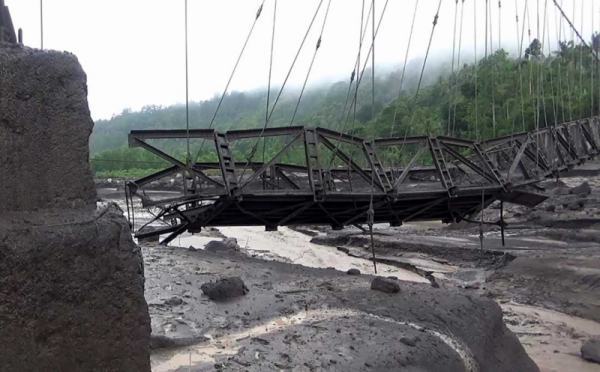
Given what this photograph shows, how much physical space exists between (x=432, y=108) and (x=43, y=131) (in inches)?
2362

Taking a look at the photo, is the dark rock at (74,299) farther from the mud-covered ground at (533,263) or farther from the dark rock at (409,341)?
the mud-covered ground at (533,263)

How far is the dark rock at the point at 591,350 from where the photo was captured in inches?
320

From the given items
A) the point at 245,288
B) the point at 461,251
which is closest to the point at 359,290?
the point at 245,288

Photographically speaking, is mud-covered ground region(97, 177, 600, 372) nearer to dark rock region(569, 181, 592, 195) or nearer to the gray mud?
the gray mud

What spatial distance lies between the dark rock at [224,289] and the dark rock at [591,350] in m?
4.78

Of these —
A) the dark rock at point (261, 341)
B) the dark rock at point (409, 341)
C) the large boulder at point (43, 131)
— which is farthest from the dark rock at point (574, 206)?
the large boulder at point (43, 131)

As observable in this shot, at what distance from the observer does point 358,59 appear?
10.5 metres

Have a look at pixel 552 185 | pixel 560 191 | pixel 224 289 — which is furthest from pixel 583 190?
pixel 224 289

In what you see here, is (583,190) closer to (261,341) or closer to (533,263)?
(533,263)

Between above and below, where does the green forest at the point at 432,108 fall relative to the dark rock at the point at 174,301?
above

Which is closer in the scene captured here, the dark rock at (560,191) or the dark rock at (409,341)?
the dark rock at (409,341)

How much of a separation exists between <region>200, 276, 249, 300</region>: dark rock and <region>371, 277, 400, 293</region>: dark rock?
63.6 inches

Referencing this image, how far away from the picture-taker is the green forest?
2633cm

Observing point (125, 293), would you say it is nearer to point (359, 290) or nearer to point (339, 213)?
point (359, 290)
